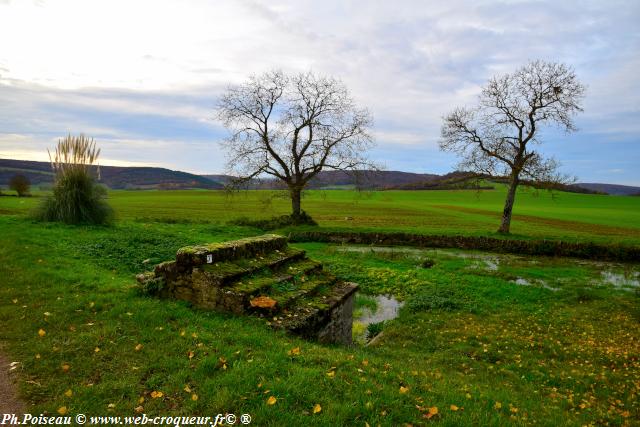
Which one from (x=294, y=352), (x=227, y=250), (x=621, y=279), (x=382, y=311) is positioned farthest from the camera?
(x=621, y=279)

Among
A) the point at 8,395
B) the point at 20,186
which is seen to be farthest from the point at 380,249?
the point at 20,186

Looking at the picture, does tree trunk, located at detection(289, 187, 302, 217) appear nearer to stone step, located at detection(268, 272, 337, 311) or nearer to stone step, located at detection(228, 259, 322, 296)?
stone step, located at detection(228, 259, 322, 296)

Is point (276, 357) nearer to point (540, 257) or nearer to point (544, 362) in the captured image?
point (544, 362)

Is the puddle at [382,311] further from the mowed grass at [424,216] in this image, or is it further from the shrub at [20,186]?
the shrub at [20,186]

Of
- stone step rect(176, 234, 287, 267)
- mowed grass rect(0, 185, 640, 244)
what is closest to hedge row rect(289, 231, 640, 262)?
mowed grass rect(0, 185, 640, 244)

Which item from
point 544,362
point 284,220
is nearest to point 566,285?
point 544,362

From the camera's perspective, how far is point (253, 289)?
7754mm

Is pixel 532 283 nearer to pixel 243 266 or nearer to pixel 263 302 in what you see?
pixel 243 266

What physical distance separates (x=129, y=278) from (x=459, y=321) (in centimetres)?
913

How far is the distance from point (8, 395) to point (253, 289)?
3.95 metres

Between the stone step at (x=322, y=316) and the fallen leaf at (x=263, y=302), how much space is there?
0.88ft

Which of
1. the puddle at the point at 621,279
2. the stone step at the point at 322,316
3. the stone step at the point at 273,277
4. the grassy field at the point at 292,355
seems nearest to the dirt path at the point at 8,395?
the grassy field at the point at 292,355

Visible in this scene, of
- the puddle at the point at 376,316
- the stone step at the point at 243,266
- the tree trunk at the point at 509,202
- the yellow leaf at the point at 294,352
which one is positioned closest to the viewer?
the yellow leaf at the point at 294,352

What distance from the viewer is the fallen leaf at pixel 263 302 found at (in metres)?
7.43
